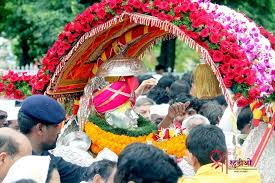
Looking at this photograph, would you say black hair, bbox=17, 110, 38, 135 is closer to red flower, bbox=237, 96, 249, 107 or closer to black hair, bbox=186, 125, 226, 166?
black hair, bbox=186, 125, 226, 166

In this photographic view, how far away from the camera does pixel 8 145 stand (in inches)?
225

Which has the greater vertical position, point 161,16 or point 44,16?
point 161,16

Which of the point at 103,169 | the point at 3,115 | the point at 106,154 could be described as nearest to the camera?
the point at 103,169

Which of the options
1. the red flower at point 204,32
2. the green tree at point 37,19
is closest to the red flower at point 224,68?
the red flower at point 204,32

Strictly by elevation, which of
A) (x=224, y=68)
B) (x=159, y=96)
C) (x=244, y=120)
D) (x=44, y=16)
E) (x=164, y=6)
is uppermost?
(x=164, y=6)

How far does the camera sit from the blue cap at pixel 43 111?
6.66 meters

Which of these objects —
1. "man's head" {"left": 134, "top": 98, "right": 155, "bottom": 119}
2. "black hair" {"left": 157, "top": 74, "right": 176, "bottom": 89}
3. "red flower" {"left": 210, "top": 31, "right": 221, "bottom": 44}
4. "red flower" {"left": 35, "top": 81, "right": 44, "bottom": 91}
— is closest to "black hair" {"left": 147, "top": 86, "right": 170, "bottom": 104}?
"black hair" {"left": 157, "top": 74, "right": 176, "bottom": 89}

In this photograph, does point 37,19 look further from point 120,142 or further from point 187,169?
point 187,169

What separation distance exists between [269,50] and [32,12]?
13628 mm

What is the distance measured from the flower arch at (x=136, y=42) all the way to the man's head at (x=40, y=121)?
1.85 meters

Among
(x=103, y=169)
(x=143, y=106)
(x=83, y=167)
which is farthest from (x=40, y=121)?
(x=143, y=106)

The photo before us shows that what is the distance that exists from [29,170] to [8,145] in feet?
1.74

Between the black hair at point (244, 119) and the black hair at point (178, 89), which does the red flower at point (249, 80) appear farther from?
the black hair at point (178, 89)

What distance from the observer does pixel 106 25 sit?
8.90m
